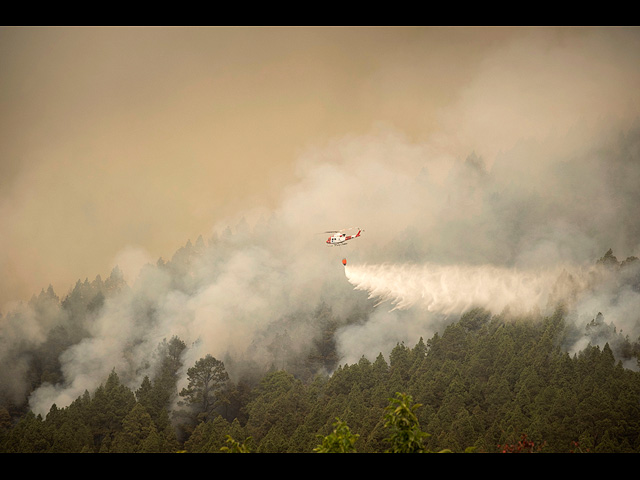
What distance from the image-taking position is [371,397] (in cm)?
4006

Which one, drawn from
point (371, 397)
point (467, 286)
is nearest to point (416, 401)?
point (371, 397)

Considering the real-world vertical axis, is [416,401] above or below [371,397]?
below

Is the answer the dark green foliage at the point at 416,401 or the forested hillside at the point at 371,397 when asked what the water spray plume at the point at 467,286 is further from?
the dark green foliage at the point at 416,401

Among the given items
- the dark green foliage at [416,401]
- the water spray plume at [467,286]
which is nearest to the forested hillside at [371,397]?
the dark green foliage at [416,401]

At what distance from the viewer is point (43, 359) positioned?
4481 cm

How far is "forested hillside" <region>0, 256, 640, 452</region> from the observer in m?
37.2

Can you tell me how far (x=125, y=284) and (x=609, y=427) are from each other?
3188 cm

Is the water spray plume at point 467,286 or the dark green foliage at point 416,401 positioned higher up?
the water spray plume at point 467,286

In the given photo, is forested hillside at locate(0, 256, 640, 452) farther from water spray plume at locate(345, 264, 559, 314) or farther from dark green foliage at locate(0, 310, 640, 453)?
water spray plume at locate(345, 264, 559, 314)

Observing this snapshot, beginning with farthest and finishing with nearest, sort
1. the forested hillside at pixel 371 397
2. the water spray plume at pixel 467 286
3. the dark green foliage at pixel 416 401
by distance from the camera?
the water spray plume at pixel 467 286 < the forested hillside at pixel 371 397 < the dark green foliage at pixel 416 401

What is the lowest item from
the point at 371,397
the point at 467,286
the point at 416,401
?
the point at 416,401

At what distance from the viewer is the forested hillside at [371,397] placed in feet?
122

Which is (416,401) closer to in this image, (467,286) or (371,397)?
(371,397)

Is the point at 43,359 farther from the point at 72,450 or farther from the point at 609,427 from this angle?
the point at 609,427
